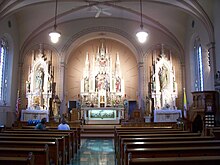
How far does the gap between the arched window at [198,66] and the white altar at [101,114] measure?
6.06m

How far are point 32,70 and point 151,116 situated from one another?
9.68 metres

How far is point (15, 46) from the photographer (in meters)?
18.1

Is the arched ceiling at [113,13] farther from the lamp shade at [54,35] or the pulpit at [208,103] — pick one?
the lamp shade at [54,35]

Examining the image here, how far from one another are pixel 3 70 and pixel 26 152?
14296 mm

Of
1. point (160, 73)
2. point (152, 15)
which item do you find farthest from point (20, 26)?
point (160, 73)

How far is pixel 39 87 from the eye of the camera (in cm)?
1841

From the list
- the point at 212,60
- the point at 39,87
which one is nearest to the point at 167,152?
the point at 212,60

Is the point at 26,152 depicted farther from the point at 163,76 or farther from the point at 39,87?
the point at 163,76

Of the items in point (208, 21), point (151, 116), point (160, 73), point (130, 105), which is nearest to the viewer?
point (208, 21)

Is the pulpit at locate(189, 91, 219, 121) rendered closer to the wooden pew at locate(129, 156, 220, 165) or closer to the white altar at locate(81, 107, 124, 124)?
the white altar at locate(81, 107, 124, 124)

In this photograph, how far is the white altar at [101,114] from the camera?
1878cm

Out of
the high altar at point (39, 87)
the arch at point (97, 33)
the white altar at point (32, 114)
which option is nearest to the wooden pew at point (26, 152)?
the white altar at point (32, 114)

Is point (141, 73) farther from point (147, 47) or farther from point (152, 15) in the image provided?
point (152, 15)

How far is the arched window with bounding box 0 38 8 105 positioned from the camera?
16.4 m
